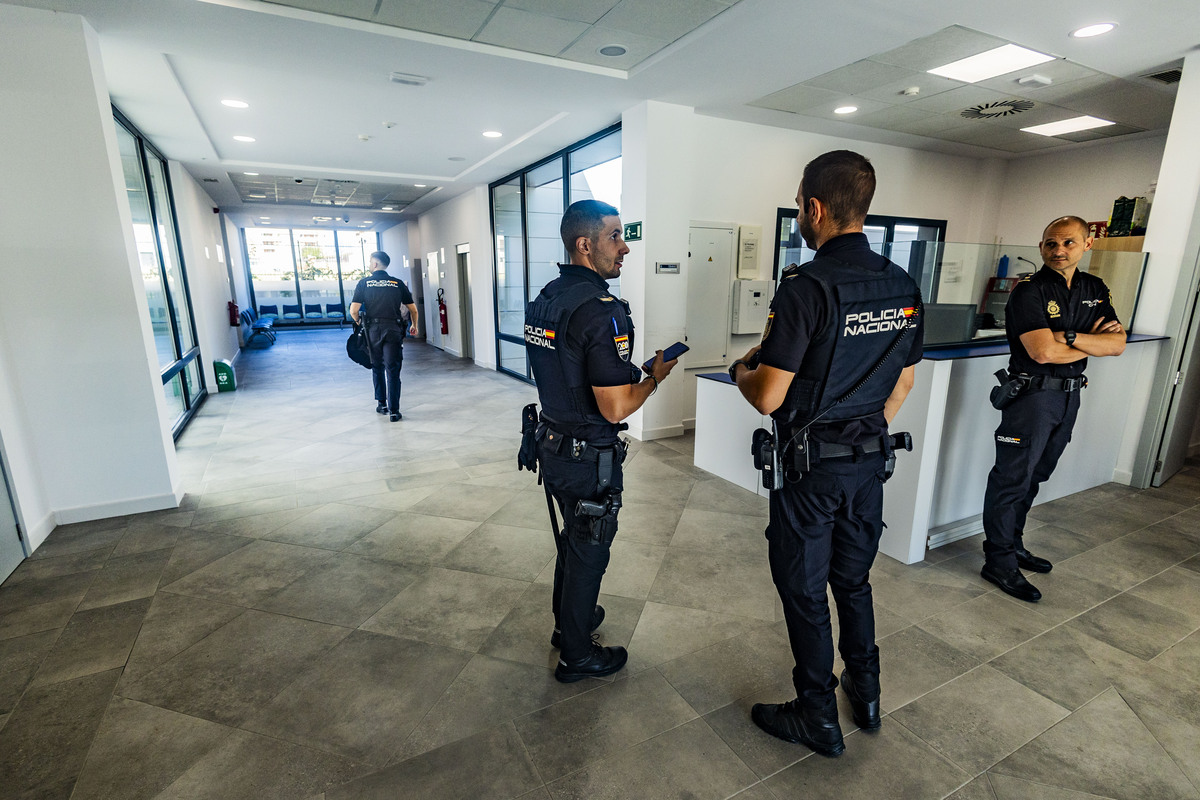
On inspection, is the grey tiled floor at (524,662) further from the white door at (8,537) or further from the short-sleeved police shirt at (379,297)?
the short-sleeved police shirt at (379,297)

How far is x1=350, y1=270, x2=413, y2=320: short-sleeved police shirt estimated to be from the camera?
5.79 meters

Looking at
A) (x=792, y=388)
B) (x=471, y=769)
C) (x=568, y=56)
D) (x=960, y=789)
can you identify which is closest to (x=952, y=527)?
(x=960, y=789)

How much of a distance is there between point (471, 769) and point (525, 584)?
109 cm

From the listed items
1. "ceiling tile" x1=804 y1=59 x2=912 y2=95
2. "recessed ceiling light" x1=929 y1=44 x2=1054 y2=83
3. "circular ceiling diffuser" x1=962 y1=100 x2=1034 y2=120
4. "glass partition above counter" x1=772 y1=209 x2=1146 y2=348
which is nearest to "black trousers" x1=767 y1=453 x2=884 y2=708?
"glass partition above counter" x1=772 y1=209 x2=1146 y2=348

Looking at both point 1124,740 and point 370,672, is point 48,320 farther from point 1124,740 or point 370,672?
point 1124,740

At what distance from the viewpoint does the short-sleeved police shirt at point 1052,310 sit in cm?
255

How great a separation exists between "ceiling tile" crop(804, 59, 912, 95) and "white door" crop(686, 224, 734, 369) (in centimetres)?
145

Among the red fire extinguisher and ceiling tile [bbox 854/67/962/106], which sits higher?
ceiling tile [bbox 854/67/962/106]

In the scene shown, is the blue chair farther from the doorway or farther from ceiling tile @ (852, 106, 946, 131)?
ceiling tile @ (852, 106, 946, 131)

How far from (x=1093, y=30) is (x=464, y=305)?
28.9ft

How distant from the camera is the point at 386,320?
19.1 feet

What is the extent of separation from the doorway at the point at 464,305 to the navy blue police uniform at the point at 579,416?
853cm

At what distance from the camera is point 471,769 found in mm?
1738

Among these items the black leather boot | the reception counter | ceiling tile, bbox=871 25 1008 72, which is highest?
ceiling tile, bbox=871 25 1008 72
